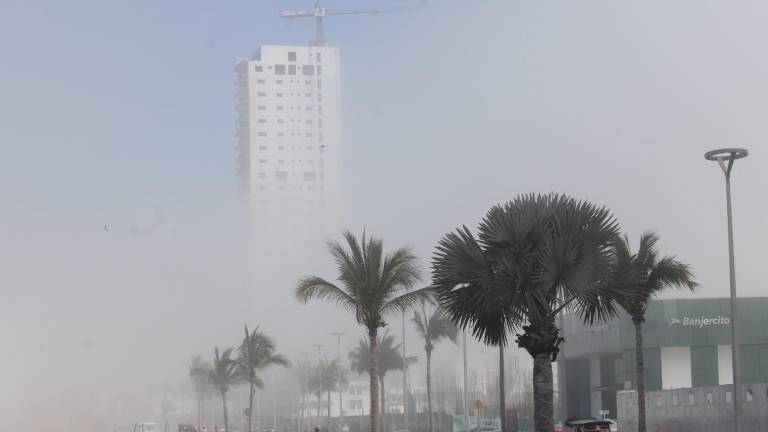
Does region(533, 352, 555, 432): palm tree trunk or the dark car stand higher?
region(533, 352, 555, 432): palm tree trunk

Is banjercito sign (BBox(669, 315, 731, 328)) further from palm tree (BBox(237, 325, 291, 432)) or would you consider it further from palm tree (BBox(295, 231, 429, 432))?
palm tree (BBox(295, 231, 429, 432))

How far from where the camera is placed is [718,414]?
171ft

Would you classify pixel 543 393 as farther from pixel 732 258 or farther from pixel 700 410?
pixel 700 410

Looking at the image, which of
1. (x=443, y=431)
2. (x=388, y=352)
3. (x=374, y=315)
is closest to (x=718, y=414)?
(x=374, y=315)

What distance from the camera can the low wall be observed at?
47000 mm

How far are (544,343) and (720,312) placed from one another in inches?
2945

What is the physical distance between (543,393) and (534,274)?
3081 mm

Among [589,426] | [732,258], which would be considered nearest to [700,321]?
[589,426]

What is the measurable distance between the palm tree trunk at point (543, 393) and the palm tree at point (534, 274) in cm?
3

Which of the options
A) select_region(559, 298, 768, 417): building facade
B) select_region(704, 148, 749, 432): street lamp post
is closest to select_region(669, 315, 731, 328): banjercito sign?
select_region(559, 298, 768, 417): building facade

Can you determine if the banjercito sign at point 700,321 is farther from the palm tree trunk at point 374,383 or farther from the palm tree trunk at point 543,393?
the palm tree trunk at point 543,393

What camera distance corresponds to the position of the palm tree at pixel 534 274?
98.0ft

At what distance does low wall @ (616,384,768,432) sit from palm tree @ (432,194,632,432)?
19.3 meters

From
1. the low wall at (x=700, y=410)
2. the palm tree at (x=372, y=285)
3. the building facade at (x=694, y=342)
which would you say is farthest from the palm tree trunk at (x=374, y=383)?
the building facade at (x=694, y=342)
